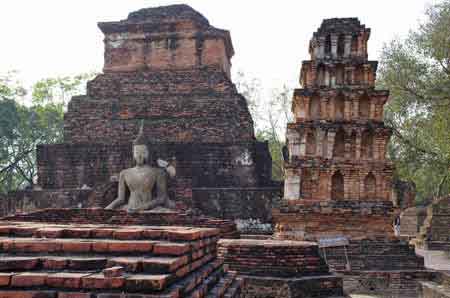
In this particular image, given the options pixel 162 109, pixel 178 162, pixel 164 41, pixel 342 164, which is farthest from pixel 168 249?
pixel 164 41

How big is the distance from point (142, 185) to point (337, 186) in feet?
13.7

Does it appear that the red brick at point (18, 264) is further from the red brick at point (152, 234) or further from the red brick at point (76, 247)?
the red brick at point (152, 234)

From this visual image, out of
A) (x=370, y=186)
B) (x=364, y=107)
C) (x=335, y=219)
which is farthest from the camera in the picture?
(x=364, y=107)

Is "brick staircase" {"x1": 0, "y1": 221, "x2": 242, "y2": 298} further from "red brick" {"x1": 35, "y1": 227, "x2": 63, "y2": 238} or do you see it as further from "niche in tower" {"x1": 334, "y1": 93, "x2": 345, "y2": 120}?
"niche in tower" {"x1": 334, "y1": 93, "x2": 345, "y2": 120}

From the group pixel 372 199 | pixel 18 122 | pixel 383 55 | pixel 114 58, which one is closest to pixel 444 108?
pixel 383 55

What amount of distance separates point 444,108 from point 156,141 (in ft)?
27.1

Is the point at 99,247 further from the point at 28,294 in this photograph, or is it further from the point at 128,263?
the point at 28,294

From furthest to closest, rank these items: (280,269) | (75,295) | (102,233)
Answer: (280,269) → (102,233) → (75,295)

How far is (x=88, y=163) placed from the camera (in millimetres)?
14234

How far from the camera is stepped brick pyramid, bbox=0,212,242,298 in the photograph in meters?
2.45

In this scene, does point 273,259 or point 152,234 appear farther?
point 273,259

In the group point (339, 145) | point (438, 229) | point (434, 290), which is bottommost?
point (434, 290)

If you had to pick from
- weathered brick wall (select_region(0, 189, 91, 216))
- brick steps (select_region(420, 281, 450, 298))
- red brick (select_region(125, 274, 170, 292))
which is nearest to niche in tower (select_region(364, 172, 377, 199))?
brick steps (select_region(420, 281, 450, 298))

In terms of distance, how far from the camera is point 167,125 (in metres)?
14.8
